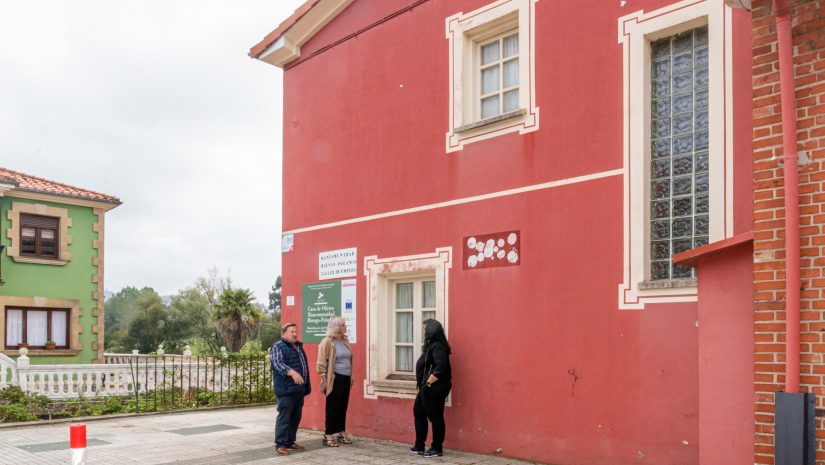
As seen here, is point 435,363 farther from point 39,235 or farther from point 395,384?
point 39,235

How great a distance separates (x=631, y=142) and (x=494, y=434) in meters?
3.88

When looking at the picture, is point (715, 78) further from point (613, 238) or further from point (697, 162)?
point (613, 238)

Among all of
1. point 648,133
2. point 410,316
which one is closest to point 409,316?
point 410,316

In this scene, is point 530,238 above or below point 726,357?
above

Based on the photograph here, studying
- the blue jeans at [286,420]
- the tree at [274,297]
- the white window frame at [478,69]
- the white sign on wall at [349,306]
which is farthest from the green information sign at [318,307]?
the tree at [274,297]

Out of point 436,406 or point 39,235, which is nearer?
point 436,406

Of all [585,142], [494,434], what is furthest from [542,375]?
[585,142]

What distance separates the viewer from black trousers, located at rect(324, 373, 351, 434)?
10242 mm

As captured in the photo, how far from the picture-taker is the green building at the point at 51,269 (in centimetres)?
2192

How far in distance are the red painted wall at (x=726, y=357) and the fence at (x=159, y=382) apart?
12582mm

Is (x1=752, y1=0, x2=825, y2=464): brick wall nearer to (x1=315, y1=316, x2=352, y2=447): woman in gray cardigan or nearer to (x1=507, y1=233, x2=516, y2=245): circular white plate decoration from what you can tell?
(x1=507, y1=233, x2=516, y2=245): circular white plate decoration

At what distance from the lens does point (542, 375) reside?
8.70 meters

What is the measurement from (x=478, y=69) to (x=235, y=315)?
23.3m

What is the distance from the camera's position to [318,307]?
480 inches
